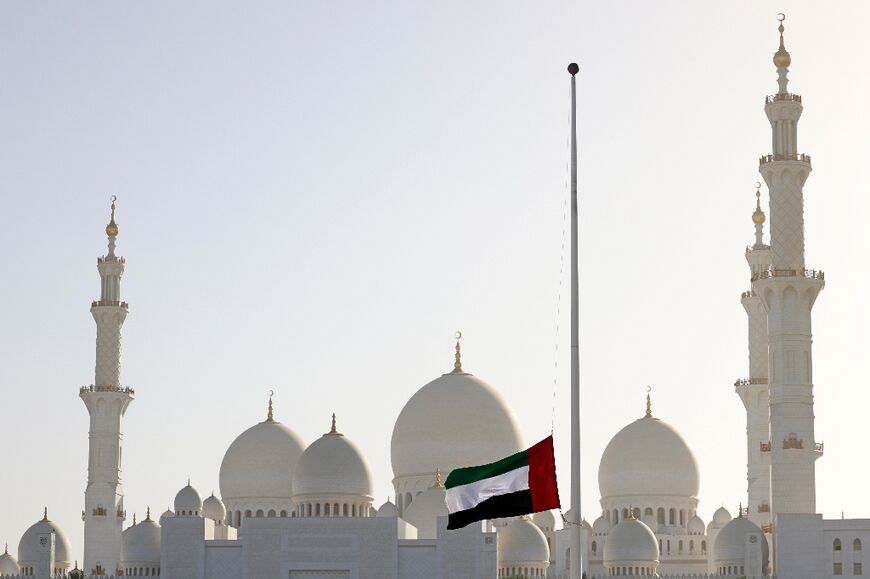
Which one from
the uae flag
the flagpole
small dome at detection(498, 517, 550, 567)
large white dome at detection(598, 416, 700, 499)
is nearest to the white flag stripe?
the uae flag

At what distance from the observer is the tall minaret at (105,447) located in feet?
209

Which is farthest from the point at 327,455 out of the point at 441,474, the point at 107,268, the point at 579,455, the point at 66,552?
the point at 579,455

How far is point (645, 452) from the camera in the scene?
69188mm

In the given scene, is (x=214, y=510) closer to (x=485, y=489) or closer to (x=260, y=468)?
(x=260, y=468)

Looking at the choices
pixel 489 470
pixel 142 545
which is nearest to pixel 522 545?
pixel 142 545

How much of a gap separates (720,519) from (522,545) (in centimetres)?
1186

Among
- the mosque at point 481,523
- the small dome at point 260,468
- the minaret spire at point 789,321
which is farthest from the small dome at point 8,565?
the minaret spire at point 789,321

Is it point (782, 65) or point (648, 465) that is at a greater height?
point (782, 65)

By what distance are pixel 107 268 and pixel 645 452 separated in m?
23.0

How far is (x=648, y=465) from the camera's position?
69.0m

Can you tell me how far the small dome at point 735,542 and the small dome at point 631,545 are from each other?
7.84 feet

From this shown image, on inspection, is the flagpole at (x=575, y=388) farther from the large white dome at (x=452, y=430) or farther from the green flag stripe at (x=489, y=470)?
the large white dome at (x=452, y=430)

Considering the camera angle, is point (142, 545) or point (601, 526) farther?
point (601, 526)

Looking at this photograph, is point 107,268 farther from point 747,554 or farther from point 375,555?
point 747,554
